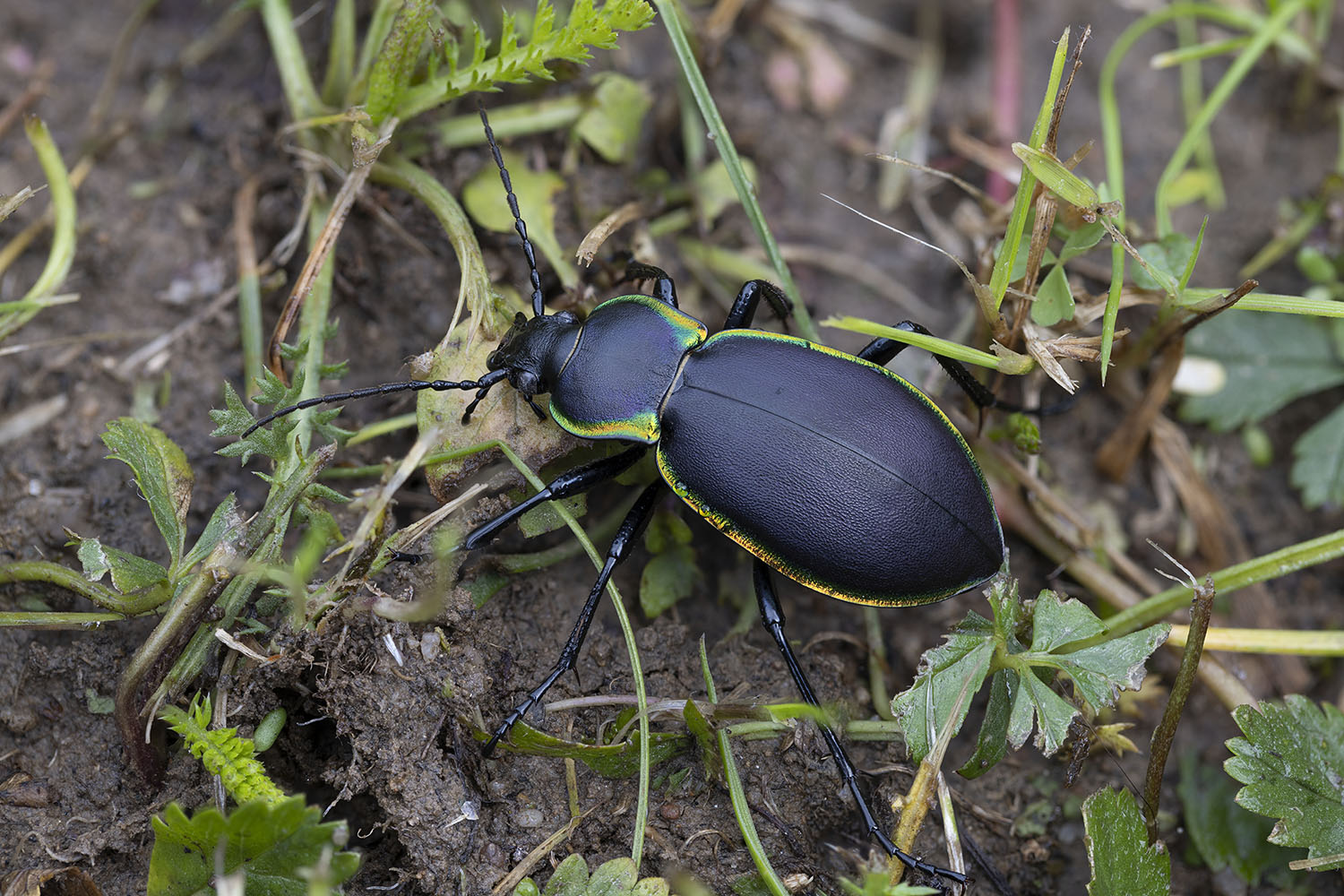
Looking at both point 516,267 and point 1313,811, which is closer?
point 1313,811

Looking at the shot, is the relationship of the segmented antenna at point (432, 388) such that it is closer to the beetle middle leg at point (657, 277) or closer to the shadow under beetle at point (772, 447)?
the shadow under beetle at point (772, 447)

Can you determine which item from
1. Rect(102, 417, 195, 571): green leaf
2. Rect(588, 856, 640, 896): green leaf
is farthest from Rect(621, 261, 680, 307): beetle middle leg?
Rect(588, 856, 640, 896): green leaf

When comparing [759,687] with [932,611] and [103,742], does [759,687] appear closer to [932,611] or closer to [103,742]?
[932,611]

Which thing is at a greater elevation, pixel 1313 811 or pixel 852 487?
pixel 852 487

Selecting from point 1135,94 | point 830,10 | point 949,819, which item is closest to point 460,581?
point 949,819

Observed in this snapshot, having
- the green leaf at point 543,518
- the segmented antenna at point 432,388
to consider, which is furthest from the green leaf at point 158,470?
the green leaf at point 543,518
